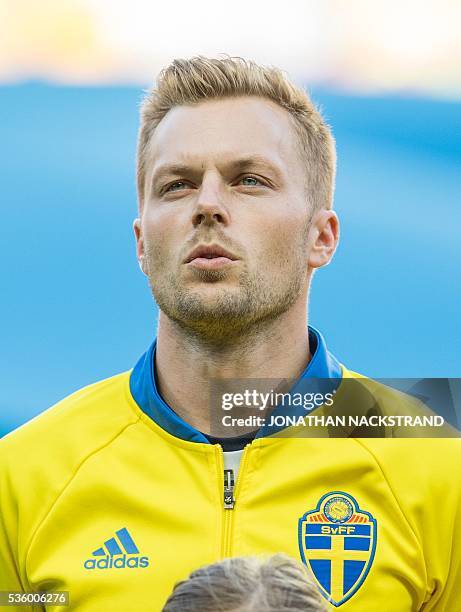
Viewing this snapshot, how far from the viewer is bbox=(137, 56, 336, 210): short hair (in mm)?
3457

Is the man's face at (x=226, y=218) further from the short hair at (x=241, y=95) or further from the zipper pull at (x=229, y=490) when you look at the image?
the zipper pull at (x=229, y=490)

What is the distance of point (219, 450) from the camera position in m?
3.13

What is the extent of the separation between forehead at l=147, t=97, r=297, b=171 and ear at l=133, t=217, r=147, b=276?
22cm

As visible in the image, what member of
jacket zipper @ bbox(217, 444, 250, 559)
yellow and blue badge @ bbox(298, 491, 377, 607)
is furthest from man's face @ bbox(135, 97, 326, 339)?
yellow and blue badge @ bbox(298, 491, 377, 607)

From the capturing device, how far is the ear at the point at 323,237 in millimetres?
3459

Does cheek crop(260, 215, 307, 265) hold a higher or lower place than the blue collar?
higher

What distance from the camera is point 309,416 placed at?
3.25 m

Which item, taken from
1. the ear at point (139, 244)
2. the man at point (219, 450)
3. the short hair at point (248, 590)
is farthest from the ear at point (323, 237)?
the short hair at point (248, 590)

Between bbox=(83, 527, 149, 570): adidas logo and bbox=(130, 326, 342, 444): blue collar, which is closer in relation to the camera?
bbox=(83, 527, 149, 570): adidas logo

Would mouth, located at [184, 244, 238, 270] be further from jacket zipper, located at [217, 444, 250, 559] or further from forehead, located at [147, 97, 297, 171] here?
jacket zipper, located at [217, 444, 250, 559]

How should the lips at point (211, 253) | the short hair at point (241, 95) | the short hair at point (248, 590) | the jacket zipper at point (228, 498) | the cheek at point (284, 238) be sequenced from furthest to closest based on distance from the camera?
1. the short hair at point (241, 95)
2. the cheek at point (284, 238)
3. the lips at point (211, 253)
4. the jacket zipper at point (228, 498)
5. the short hair at point (248, 590)

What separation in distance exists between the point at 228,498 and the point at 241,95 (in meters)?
1.29

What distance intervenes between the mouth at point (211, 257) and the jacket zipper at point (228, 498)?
532 mm

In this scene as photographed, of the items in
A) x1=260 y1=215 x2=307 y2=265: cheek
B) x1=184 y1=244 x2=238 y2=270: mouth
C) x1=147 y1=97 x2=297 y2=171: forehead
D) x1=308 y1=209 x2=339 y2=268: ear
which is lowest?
x1=184 y1=244 x2=238 y2=270: mouth
